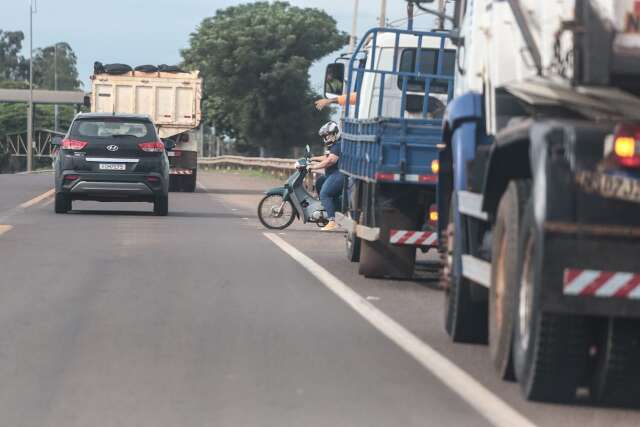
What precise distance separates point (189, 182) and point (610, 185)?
111 feet

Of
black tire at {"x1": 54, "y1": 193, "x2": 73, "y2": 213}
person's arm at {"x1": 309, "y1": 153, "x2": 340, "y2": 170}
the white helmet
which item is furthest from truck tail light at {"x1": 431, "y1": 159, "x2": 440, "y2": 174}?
black tire at {"x1": 54, "y1": 193, "x2": 73, "y2": 213}

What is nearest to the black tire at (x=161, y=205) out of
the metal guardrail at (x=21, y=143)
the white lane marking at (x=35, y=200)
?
the white lane marking at (x=35, y=200)

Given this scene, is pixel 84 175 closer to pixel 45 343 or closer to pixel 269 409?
pixel 45 343

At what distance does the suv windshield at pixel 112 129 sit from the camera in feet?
84.7

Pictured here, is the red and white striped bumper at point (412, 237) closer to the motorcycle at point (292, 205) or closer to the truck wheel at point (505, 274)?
the truck wheel at point (505, 274)

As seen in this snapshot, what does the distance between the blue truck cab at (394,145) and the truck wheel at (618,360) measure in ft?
17.5

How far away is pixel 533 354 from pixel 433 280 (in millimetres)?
7582

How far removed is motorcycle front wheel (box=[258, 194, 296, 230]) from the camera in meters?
23.0

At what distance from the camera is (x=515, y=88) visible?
26.9ft

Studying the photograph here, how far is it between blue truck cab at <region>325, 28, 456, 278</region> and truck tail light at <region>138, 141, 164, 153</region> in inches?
370

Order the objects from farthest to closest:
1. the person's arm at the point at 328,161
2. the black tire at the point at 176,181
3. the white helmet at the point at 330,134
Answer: the black tire at the point at 176,181 → the white helmet at the point at 330,134 → the person's arm at the point at 328,161

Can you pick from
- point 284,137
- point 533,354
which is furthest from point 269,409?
point 284,137

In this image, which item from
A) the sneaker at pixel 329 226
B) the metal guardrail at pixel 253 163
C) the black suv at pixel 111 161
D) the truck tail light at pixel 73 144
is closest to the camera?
the sneaker at pixel 329 226

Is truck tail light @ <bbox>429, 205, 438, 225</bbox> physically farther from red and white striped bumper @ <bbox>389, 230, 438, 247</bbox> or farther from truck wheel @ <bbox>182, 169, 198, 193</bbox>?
truck wheel @ <bbox>182, 169, 198, 193</bbox>
